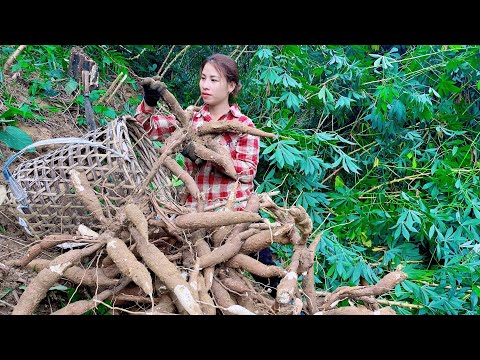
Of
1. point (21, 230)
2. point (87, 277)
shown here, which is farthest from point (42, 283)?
point (21, 230)

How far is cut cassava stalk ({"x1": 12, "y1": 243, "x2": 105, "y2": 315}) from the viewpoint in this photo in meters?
0.96

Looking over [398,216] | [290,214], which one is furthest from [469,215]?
[290,214]

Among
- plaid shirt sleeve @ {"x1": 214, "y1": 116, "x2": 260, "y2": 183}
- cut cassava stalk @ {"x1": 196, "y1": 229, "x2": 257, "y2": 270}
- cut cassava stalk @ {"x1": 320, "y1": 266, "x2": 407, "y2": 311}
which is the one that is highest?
plaid shirt sleeve @ {"x1": 214, "y1": 116, "x2": 260, "y2": 183}

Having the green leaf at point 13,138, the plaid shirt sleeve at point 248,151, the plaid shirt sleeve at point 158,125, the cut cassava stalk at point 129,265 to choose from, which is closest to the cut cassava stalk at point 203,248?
the cut cassava stalk at point 129,265

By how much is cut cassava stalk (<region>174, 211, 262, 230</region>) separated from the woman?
0.27 m

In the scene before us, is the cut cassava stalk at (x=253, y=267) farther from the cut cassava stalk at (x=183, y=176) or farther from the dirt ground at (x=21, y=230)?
the dirt ground at (x=21, y=230)

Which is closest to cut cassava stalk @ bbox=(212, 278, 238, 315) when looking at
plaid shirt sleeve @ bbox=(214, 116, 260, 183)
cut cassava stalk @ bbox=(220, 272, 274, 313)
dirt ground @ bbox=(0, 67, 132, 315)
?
cut cassava stalk @ bbox=(220, 272, 274, 313)

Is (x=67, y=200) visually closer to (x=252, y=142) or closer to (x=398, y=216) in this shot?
(x=252, y=142)

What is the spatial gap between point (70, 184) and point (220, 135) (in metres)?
0.43

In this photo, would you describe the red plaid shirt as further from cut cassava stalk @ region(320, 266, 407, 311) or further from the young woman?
cut cassava stalk @ region(320, 266, 407, 311)

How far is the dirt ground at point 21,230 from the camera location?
116 centimetres

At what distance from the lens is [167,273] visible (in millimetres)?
958

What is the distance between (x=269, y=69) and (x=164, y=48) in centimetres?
127

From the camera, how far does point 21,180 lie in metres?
1.38
